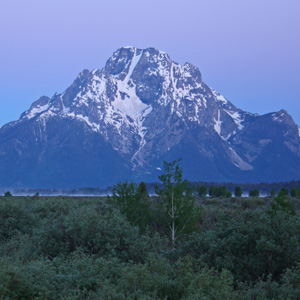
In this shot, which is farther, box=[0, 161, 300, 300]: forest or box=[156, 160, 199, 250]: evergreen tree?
box=[156, 160, 199, 250]: evergreen tree

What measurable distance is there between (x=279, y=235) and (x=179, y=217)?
10522 mm

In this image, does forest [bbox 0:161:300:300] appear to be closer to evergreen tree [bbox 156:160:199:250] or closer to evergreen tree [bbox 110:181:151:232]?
evergreen tree [bbox 156:160:199:250]

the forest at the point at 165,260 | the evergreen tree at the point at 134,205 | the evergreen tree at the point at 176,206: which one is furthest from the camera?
the evergreen tree at the point at 134,205

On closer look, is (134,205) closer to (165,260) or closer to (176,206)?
(176,206)

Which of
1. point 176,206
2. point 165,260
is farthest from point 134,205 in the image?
point 165,260

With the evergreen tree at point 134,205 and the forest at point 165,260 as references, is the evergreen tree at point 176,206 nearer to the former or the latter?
the forest at point 165,260

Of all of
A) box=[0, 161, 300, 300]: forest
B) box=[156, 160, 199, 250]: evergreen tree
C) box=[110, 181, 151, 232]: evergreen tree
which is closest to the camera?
box=[0, 161, 300, 300]: forest

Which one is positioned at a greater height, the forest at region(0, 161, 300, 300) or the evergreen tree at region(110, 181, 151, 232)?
the evergreen tree at region(110, 181, 151, 232)

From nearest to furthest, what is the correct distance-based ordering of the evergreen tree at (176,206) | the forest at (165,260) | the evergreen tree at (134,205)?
the forest at (165,260) < the evergreen tree at (176,206) < the evergreen tree at (134,205)

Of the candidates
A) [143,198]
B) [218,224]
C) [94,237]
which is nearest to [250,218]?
[218,224]

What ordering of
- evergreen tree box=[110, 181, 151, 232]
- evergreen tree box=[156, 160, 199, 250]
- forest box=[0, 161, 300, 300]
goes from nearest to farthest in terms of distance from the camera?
1. forest box=[0, 161, 300, 300]
2. evergreen tree box=[156, 160, 199, 250]
3. evergreen tree box=[110, 181, 151, 232]

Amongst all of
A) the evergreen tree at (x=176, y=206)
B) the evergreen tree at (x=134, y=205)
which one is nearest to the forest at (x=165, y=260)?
the evergreen tree at (x=176, y=206)

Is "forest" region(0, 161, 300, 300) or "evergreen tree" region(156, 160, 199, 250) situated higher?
"evergreen tree" region(156, 160, 199, 250)

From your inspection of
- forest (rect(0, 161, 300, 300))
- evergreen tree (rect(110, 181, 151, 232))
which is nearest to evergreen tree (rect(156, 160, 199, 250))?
A: forest (rect(0, 161, 300, 300))
